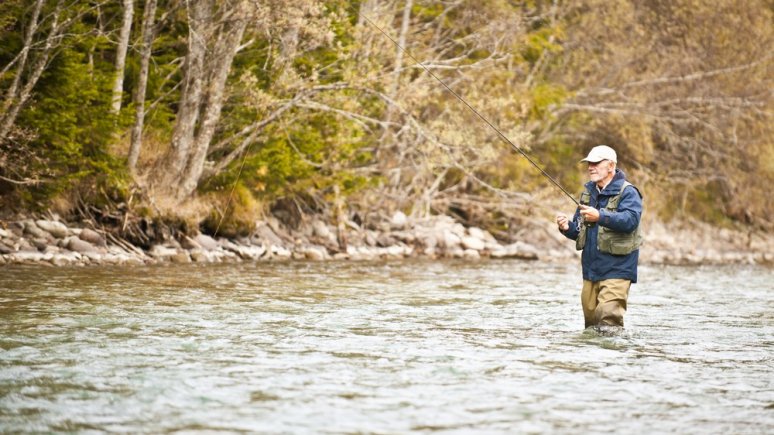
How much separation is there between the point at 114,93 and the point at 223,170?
342 centimetres

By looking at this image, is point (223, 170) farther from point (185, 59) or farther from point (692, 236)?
point (692, 236)

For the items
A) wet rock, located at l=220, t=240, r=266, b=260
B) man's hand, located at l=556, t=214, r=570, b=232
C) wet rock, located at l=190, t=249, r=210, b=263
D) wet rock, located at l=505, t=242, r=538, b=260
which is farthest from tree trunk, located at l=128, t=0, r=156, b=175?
wet rock, located at l=505, t=242, r=538, b=260

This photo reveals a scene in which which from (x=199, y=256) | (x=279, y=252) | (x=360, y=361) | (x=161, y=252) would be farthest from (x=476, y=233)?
(x=360, y=361)

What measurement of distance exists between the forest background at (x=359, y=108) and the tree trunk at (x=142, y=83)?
0.04 metres

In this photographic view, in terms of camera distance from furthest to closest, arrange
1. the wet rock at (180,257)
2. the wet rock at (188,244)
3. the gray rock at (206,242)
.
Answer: the gray rock at (206,242) → the wet rock at (188,244) → the wet rock at (180,257)

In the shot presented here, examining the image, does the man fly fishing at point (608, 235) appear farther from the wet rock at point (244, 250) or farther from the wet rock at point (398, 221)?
the wet rock at point (398, 221)

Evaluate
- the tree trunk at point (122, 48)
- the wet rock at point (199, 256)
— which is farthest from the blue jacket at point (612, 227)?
the wet rock at point (199, 256)

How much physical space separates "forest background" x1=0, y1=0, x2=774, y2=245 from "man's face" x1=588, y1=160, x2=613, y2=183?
27.3ft

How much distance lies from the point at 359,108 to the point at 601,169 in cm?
1152

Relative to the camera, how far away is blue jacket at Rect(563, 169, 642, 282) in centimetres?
792

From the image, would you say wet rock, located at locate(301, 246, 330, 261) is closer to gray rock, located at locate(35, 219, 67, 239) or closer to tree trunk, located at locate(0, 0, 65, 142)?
gray rock, located at locate(35, 219, 67, 239)

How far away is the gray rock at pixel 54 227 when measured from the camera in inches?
612

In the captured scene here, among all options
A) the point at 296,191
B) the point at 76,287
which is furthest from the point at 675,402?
the point at 296,191

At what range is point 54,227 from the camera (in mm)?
15648
